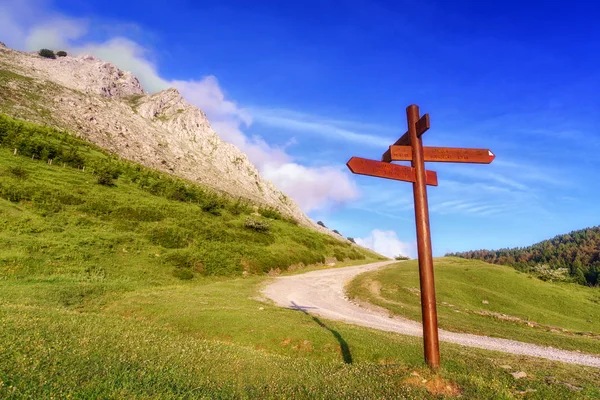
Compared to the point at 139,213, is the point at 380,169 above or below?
below

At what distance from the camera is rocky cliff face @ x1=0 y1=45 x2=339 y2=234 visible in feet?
356

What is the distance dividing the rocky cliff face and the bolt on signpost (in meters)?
119

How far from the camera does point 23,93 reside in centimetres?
10938

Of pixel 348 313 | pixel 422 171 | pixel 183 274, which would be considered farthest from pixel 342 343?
pixel 183 274

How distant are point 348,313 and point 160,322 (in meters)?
15.2

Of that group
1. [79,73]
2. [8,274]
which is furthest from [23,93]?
[8,274]

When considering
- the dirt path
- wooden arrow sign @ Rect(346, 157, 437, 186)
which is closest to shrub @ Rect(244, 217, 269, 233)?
the dirt path

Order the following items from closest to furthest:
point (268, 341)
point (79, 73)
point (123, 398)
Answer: point (123, 398), point (268, 341), point (79, 73)

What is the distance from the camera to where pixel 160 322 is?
19.0 m

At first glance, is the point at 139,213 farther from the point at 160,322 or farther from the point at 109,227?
the point at 160,322

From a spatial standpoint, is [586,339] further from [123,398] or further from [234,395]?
[123,398]

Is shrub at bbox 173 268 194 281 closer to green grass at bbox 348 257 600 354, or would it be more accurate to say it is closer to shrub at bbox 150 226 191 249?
shrub at bbox 150 226 191 249

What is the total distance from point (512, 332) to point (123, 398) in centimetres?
2625

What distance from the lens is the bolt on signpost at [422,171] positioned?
29.5 ft
